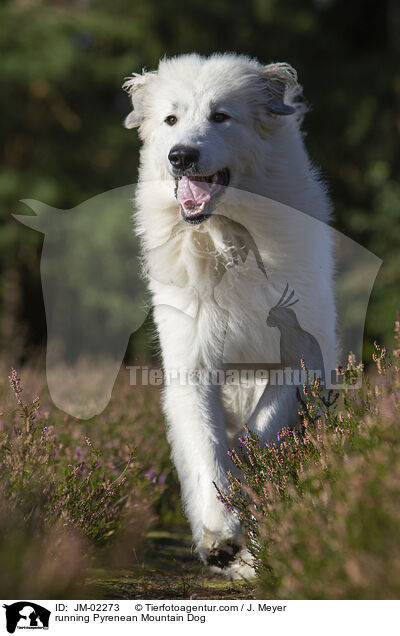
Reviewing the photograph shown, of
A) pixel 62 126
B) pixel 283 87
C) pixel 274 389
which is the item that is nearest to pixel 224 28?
pixel 62 126

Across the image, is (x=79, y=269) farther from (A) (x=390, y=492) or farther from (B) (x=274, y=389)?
(A) (x=390, y=492)

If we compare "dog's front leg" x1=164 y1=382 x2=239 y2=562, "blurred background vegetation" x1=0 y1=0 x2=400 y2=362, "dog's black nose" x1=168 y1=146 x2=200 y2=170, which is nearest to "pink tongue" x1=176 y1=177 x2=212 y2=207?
"dog's black nose" x1=168 y1=146 x2=200 y2=170

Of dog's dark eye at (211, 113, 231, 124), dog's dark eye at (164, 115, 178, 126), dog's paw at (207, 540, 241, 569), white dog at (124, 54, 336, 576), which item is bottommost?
dog's paw at (207, 540, 241, 569)

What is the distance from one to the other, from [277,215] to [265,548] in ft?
6.54

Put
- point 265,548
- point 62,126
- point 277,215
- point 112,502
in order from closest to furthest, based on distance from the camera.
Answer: point 265,548
point 112,502
point 277,215
point 62,126

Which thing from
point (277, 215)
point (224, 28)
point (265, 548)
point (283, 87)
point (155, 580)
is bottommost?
point (155, 580)

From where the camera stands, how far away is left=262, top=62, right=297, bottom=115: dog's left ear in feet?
14.3

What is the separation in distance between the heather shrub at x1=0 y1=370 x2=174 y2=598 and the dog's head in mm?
1438

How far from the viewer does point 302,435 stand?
3697 mm

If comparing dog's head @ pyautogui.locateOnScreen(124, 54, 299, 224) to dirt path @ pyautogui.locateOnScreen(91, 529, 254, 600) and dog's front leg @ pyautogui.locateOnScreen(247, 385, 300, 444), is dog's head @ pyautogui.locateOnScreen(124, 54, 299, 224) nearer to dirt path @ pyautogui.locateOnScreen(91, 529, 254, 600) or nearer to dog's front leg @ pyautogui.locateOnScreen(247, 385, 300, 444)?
dog's front leg @ pyautogui.locateOnScreen(247, 385, 300, 444)

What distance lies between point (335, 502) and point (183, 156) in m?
2.08

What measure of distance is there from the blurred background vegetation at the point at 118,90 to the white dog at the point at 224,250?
1051cm
